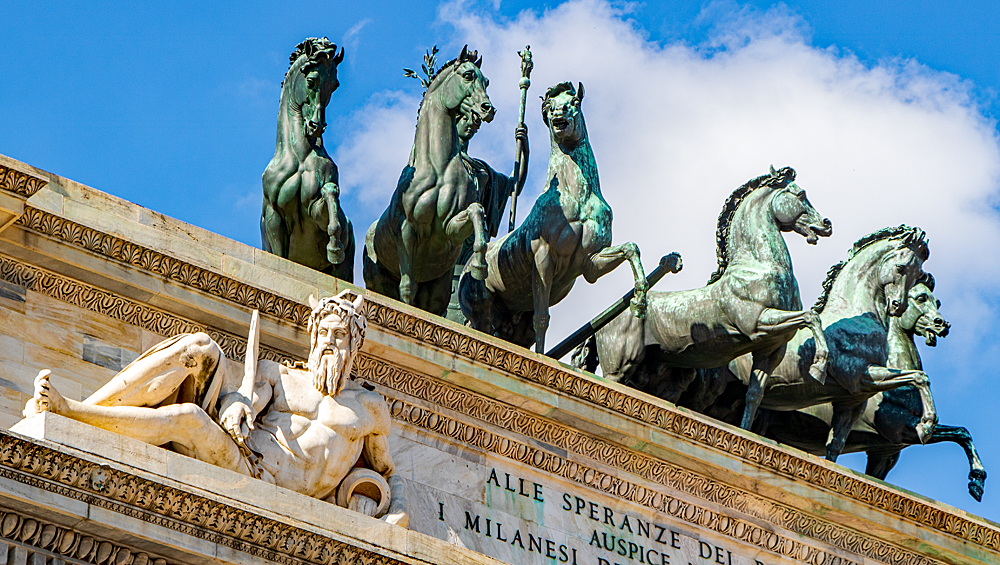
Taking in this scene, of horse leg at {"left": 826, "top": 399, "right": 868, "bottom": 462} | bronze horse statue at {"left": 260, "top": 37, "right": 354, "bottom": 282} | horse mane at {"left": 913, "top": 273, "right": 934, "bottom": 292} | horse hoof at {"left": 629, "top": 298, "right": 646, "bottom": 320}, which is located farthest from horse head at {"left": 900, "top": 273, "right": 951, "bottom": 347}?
bronze horse statue at {"left": 260, "top": 37, "right": 354, "bottom": 282}

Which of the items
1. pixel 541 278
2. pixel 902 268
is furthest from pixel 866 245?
pixel 541 278

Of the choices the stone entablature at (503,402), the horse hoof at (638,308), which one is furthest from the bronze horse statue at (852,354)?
the stone entablature at (503,402)

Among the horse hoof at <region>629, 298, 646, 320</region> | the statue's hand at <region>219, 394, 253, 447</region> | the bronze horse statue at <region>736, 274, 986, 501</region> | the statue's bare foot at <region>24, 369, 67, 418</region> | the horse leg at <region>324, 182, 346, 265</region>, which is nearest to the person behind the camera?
the statue's bare foot at <region>24, 369, 67, 418</region>

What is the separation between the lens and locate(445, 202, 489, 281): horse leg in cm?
1867

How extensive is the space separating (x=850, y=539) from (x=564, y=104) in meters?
4.46

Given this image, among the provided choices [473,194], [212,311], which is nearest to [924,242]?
[473,194]

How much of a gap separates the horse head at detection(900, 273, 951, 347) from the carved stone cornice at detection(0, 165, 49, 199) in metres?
9.68

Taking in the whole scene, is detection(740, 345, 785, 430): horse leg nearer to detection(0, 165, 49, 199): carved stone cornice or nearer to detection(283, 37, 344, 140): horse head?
detection(283, 37, 344, 140): horse head

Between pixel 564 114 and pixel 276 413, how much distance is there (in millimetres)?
6563

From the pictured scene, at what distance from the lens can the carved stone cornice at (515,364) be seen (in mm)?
15352

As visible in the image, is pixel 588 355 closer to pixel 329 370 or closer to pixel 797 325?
pixel 797 325

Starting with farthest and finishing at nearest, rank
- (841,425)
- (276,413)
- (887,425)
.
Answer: (887,425) → (841,425) → (276,413)

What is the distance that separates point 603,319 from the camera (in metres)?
20.2

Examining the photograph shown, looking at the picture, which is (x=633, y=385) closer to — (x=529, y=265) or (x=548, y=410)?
(x=529, y=265)
